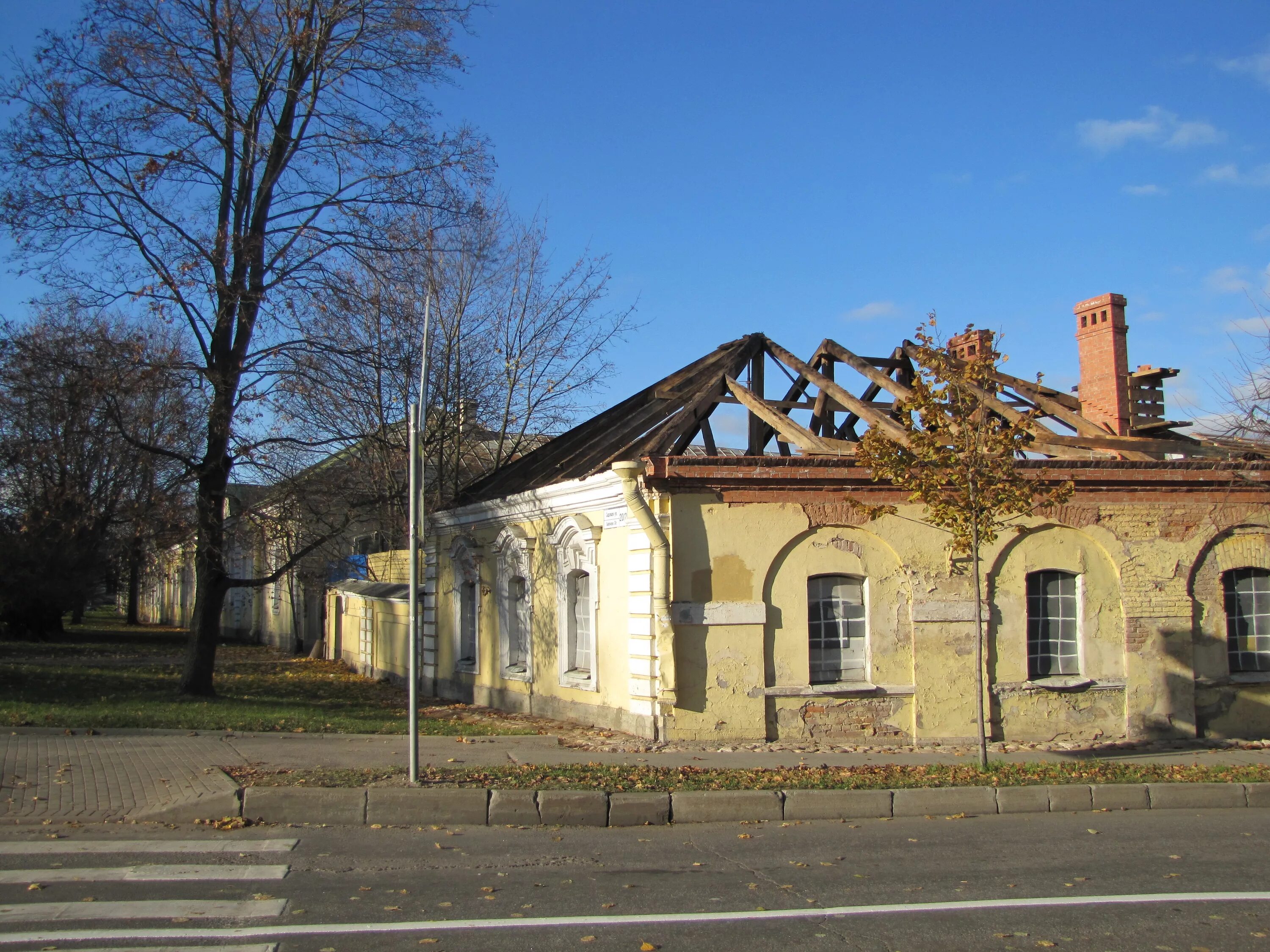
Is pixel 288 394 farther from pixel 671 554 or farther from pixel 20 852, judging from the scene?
pixel 20 852

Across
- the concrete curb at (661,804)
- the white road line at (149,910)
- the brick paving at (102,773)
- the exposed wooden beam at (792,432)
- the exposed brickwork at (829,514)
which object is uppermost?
the exposed wooden beam at (792,432)

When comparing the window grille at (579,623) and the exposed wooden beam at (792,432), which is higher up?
the exposed wooden beam at (792,432)

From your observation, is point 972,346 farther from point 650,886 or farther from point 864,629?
point 650,886

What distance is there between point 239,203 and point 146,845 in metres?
12.6

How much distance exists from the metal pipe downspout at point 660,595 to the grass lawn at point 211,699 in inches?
87.3

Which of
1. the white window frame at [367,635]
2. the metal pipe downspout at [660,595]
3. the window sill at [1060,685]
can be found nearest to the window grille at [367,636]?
the white window frame at [367,635]

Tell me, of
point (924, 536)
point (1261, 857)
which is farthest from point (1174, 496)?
point (1261, 857)

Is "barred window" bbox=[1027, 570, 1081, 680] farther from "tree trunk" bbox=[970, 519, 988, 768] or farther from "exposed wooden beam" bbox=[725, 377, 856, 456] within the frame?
"exposed wooden beam" bbox=[725, 377, 856, 456]

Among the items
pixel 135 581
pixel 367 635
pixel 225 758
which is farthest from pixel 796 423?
pixel 135 581

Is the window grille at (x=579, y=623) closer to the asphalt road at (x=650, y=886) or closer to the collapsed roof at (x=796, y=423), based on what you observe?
the collapsed roof at (x=796, y=423)

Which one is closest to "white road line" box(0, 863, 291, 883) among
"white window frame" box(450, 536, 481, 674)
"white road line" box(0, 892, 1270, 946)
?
"white road line" box(0, 892, 1270, 946)

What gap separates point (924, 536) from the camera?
45.7ft

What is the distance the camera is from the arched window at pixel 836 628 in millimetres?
13727

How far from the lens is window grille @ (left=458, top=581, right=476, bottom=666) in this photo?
18953 mm
